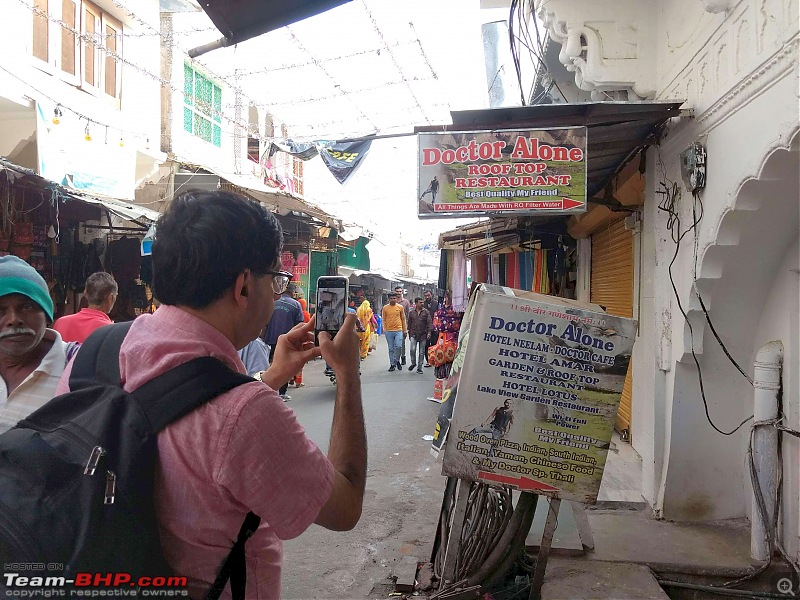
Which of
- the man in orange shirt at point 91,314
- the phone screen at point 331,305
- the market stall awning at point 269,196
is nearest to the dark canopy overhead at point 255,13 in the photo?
the phone screen at point 331,305

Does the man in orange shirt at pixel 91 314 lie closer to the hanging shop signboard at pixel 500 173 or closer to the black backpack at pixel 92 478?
the hanging shop signboard at pixel 500 173

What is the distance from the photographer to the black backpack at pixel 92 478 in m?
0.94

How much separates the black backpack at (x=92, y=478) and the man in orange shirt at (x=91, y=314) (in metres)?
3.33

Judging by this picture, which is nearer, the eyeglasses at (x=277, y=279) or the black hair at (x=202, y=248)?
the black hair at (x=202, y=248)

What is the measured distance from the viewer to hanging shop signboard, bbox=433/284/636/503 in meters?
2.80

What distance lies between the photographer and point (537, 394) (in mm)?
2844

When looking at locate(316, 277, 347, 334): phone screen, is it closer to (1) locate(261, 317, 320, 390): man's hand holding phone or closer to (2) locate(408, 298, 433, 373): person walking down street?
(1) locate(261, 317, 320, 390): man's hand holding phone

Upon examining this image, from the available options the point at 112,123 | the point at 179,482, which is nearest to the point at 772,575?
the point at 179,482

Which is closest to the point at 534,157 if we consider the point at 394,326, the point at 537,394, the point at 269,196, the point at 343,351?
the point at 537,394

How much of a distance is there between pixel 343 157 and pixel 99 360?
7671mm

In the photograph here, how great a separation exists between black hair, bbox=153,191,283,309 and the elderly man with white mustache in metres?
1.21

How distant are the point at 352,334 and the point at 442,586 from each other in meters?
2.24

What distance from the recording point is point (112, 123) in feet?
30.8

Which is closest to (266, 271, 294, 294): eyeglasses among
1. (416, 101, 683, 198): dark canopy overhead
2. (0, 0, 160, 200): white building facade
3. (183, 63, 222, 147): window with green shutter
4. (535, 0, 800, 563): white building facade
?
(535, 0, 800, 563): white building facade
